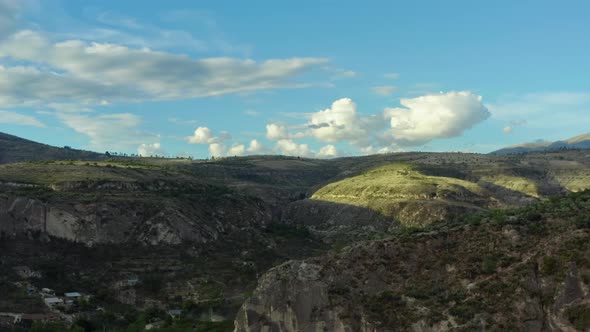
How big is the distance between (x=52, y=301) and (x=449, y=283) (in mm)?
73870

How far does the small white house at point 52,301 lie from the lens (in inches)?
3915

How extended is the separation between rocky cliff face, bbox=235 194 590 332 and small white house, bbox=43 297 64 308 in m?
55.9

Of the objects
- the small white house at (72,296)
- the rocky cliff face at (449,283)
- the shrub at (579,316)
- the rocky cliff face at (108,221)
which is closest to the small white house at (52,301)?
the small white house at (72,296)

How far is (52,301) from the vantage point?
100500 mm

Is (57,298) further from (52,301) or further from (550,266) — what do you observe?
(550,266)

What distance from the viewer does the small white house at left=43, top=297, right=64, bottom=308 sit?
99438 millimetres

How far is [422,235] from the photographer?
6147cm

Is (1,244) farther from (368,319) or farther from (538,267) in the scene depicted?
(538,267)

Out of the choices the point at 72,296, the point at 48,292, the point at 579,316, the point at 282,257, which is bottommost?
the point at 72,296

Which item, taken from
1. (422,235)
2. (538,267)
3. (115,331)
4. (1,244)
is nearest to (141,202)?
(1,244)

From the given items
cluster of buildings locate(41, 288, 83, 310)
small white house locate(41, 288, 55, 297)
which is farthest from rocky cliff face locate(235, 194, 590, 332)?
small white house locate(41, 288, 55, 297)

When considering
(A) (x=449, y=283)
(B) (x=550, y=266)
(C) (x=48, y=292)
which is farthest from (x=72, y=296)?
(B) (x=550, y=266)

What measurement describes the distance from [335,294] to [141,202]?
102898mm

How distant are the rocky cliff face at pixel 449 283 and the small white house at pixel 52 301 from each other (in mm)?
55884
